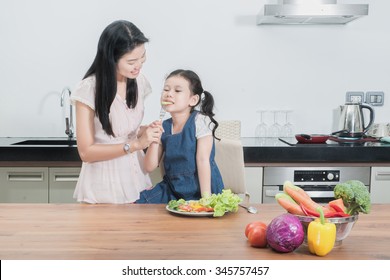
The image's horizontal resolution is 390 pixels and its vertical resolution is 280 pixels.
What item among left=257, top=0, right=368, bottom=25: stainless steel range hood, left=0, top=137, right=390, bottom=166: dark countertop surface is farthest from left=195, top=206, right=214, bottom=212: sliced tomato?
left=257, top=0, right=368, bottom=25: stainless steel range hood

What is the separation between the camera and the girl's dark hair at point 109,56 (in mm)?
1938

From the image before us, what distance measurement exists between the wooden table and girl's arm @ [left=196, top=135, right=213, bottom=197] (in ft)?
1.06

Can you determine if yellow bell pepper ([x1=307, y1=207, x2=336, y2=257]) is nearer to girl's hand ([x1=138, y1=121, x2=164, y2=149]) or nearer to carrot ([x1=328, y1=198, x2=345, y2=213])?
carrot ([x1=328, y1=198, x2=345, y2=213])

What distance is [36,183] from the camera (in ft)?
9.51

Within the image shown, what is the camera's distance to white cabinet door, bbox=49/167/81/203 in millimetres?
2893

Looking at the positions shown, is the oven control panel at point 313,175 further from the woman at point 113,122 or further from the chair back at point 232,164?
the woman at point 113,122

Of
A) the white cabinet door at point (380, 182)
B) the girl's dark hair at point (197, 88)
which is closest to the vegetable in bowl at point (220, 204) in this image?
the girl's dark hair at point (197, 88)

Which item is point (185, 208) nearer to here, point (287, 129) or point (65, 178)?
point (65, 178)

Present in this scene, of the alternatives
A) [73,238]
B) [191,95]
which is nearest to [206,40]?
[191,95]

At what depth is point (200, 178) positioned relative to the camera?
2.07 metres

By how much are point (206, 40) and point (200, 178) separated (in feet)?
5.22

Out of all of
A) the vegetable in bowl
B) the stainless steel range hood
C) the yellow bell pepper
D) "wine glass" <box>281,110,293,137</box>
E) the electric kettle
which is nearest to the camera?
the yellow bell pepper

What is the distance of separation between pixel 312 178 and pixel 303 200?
163 cm

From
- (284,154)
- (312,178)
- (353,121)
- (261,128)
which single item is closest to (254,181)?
(284,154)
